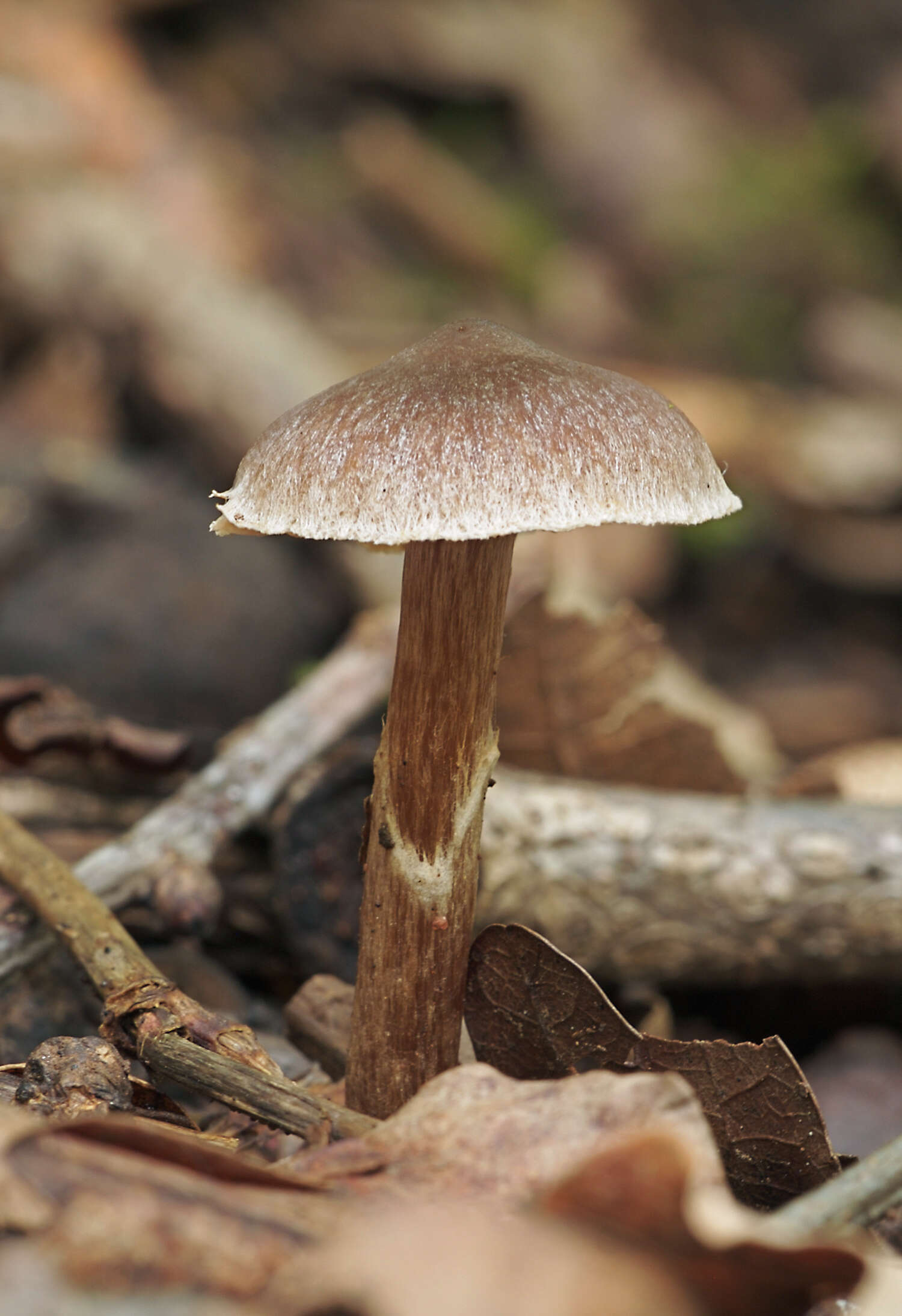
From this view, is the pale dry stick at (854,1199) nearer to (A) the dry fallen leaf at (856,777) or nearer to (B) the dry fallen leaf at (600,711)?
A: (B) the dry fallen leaf at (600,711)

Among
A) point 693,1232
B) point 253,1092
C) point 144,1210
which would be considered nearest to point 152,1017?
point 253,1092

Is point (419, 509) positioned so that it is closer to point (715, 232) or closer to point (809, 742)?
point (809, 742)

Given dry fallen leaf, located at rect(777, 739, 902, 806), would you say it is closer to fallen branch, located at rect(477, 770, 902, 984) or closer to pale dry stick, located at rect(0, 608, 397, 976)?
fallen branch, located at rect(477, 770, 902, 984)

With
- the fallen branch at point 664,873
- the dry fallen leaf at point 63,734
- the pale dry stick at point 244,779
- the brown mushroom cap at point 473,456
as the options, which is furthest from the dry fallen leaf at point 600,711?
the brown mushroom cap at point 473,456

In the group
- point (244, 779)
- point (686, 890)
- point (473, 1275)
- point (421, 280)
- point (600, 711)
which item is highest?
point (421, 280)

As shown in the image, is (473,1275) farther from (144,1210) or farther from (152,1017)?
(152,1017)

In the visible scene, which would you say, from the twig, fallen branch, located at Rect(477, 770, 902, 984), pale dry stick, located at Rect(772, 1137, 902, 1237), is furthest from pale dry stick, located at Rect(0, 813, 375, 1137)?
fallen branch, located at Rect(477, 770, 902, 984)
